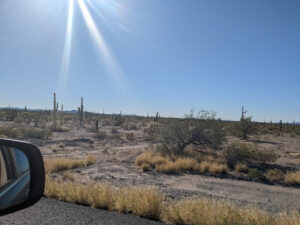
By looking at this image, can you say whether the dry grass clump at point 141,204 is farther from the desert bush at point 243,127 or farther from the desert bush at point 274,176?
the desert bush at point 243,127

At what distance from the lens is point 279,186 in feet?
32.9

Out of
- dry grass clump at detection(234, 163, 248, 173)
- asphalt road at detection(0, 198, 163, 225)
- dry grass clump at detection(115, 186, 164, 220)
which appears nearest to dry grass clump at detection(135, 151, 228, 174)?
dry grass clump at detection(234, 163, 248, 173)

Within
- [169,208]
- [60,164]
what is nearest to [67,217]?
[169,208]

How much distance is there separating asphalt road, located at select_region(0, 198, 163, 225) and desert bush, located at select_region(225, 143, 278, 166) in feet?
33.3

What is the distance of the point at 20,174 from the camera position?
2.37 metres

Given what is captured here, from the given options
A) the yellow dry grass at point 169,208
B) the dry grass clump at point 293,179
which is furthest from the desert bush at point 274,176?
the yellow dry grass at point 169,208

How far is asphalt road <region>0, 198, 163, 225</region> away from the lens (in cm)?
430

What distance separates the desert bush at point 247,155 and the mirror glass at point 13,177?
12.7m

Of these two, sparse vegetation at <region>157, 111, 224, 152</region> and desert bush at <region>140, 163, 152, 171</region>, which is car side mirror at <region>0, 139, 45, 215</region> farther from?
Answer: sparse vegetation at <region>157, 111, 224, 152</region>

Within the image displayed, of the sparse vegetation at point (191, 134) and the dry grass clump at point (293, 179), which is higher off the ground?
the sparse vegetation at point (191, 134)

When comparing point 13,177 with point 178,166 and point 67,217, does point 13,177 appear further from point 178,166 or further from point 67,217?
point 178,166

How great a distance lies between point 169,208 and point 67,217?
6.87 feet

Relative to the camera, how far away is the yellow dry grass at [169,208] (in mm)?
4383

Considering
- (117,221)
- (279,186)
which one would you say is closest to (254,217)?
(117,221)
